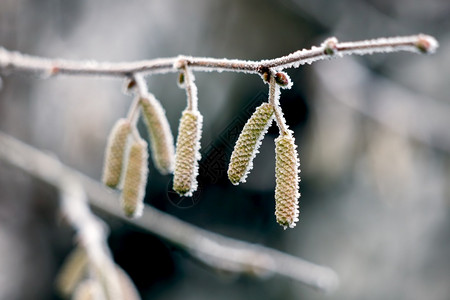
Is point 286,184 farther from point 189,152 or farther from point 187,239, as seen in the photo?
point 187,239

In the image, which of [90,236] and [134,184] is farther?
[90,236]

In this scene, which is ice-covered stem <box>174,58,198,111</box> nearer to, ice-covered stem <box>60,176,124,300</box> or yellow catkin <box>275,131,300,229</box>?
yellow catkin <box>275,131,300,229</box>

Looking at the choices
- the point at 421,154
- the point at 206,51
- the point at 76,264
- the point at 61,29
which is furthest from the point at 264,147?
the point at 76,264

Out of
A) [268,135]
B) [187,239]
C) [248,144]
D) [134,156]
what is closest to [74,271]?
[187,239]

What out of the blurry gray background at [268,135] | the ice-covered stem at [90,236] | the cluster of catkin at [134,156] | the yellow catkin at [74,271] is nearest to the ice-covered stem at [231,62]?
the cluster of catkin at [134,156]

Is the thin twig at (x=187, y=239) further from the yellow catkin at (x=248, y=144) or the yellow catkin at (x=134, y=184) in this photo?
the yellow catkin at (x=248, y=144)

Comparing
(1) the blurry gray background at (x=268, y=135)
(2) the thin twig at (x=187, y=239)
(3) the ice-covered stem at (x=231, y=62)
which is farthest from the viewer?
(1) the blurry gray background at (x=268, y=135)

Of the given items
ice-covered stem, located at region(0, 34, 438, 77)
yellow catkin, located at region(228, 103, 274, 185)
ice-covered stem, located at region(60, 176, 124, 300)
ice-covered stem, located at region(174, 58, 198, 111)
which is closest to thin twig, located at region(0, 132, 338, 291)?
ice-covered stem, located at region(60, 176, 124, 300)
